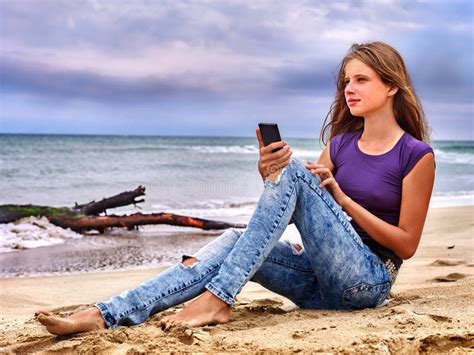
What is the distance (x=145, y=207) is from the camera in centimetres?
1141

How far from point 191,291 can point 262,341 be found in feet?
1.81

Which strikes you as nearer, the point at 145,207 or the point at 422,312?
the point at 422,312

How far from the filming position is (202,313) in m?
2.99

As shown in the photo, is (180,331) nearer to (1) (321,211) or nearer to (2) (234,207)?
(1) (321,211)

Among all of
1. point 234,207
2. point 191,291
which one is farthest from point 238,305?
point 234,207

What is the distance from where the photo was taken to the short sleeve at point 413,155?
3.14 metres

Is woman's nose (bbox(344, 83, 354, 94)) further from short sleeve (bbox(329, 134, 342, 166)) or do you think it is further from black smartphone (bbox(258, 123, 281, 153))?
black smartphone (bbox(258, 123, 281, 153))

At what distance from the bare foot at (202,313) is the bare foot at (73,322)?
0.30 metres

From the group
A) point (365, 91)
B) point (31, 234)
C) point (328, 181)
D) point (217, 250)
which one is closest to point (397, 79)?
point (365, 91)

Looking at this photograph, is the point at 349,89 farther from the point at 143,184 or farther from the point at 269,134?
the point at 143,184

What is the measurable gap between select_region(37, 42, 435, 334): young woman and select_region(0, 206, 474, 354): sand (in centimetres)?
10

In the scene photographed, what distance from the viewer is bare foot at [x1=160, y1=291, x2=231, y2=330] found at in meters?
2.95

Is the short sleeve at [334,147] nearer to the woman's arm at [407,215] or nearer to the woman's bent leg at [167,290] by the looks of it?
the woman's arm at [407,215]

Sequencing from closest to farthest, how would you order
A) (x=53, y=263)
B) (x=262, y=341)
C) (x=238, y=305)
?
1. (x=262, y=341)
2. (x=238, y=305)
3. (x=53, y=263)
